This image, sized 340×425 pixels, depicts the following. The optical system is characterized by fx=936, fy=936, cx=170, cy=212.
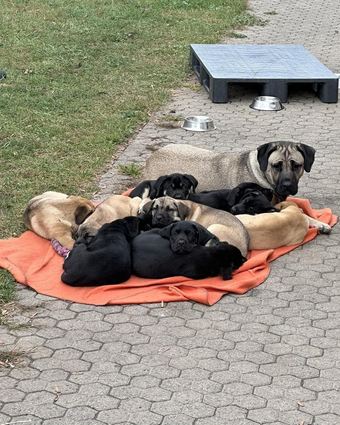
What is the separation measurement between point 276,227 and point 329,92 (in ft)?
19.6

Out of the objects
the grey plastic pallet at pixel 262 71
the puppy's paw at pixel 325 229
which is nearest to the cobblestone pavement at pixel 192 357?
the puppy's paw at pixel 325 229

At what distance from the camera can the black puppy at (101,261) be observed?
7.66 meters

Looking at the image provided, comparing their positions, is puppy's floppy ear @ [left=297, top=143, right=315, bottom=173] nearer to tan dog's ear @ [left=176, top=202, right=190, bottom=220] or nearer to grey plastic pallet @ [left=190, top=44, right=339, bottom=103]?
tan dog's ear @ [left=176, top=202, right=190, bottom=220]

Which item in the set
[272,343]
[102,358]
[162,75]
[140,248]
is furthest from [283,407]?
[162,75]

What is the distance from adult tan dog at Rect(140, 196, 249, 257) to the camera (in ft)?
27.2

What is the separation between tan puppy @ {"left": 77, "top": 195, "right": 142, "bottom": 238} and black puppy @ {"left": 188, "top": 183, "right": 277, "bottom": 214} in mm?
585

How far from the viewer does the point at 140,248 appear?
25.9 ft

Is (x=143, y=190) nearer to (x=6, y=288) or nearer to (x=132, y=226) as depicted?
(x=132, y=226)

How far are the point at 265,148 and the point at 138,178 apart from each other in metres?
1.84

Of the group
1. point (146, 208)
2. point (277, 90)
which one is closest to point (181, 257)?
point (146, 208)

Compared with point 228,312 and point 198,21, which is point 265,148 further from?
point 198,21

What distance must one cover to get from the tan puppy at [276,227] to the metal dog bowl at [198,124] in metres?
3.97

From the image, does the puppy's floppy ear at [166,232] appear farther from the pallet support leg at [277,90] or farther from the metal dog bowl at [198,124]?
the pallet support leg at [277,90]

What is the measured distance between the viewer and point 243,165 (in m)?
9.81
